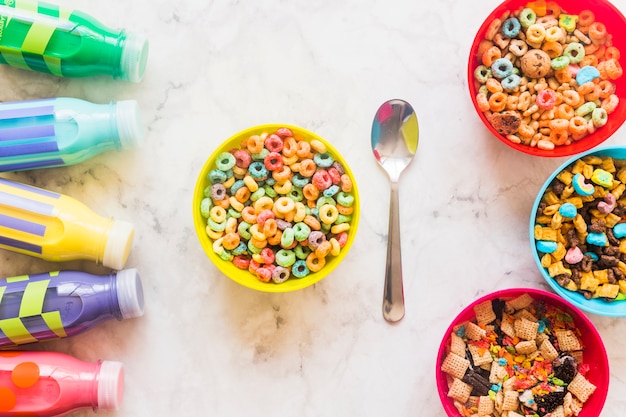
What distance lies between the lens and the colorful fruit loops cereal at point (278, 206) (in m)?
0.93

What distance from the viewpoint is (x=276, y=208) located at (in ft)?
3.06

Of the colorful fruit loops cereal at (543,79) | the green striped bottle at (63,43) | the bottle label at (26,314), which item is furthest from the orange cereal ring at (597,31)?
the bottle label at (26,314)

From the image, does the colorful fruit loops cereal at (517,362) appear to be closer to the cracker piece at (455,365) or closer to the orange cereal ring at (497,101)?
the cracker piece at (455,365)

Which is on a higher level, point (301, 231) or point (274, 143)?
point (274, 143)

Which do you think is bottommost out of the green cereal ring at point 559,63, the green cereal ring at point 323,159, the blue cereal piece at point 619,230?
the blue cereal piece at point 619,230

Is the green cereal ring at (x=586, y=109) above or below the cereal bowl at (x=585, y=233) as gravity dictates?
above

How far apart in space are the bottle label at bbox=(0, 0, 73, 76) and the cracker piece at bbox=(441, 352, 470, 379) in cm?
73

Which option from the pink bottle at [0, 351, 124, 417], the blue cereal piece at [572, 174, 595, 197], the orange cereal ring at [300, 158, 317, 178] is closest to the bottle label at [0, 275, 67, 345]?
the pink bottle at [0, 351, 124, 417]

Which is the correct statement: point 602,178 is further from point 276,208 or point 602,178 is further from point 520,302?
point 276,208

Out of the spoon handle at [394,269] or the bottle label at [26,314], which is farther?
the spoon handle at [394,269]

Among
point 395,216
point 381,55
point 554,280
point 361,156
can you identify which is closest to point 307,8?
point 381,55

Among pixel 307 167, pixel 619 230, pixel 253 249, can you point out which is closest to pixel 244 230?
pixel 253 249

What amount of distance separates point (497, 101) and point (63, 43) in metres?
0.65

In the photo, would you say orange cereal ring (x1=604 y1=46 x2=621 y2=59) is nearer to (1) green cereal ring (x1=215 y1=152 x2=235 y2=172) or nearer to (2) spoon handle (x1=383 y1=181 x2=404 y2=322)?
(2) spoon handle (x1=383 y1=181 x2=404 y2=322)
